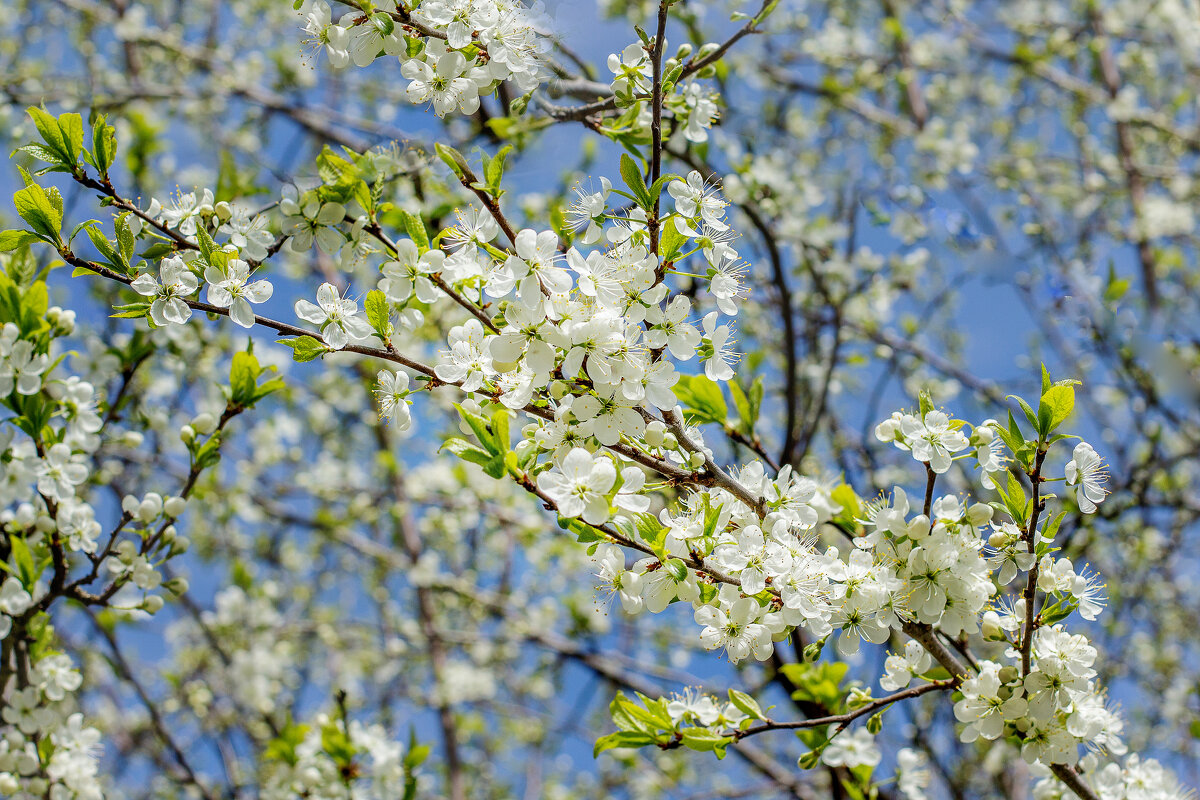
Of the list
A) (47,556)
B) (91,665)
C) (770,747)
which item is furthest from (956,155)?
(91,665)

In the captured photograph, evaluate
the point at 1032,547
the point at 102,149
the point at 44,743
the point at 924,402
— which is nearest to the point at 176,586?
the point at 44,743

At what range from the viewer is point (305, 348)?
4.98 ft

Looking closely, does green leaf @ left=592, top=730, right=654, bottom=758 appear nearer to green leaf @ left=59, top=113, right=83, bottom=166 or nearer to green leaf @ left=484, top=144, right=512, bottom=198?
green leaf @ left=484, top=144, right=512, bottom=198

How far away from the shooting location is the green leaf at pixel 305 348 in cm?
151

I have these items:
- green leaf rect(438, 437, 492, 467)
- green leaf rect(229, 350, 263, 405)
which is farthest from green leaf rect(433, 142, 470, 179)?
green leaf rect(229, 350, 263, 405)

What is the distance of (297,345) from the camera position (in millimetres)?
1517

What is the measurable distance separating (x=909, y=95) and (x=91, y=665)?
7.12 m

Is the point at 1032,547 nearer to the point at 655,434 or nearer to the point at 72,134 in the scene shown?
the point at 655,434

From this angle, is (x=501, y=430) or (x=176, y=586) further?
(x=176, y=586)

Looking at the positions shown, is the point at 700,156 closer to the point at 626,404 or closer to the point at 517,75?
the point at 517,75

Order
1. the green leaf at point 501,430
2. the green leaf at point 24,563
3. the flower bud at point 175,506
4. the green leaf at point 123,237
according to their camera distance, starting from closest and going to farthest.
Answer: the green leaf at point 501,430 < the green leaf at point 123,237 < the green leaf at point 24,563 < the flower bud at point 175,506

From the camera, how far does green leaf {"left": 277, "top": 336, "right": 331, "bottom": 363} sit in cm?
151

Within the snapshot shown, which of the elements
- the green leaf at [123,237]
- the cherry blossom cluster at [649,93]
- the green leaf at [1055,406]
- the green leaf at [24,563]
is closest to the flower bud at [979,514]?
the green leaf at [1055,406]

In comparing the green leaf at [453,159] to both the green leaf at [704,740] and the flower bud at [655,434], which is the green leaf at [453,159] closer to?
the flower bud at [655,434]
